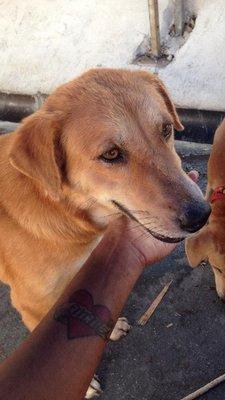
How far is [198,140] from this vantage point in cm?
407

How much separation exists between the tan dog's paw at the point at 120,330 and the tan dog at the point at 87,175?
→ 72 cm

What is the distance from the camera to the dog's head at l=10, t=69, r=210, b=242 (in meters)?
1.88

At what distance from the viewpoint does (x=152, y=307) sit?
9.91 feet

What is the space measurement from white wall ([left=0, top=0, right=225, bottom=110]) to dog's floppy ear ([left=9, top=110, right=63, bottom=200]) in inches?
90.3

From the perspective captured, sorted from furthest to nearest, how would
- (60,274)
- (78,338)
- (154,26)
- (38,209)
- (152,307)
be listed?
(154,26) < (152,307) < (60,274) < (38,209) < (78,338)

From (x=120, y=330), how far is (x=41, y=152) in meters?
1.43

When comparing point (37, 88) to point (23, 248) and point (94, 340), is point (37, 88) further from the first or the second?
point (94, 340)

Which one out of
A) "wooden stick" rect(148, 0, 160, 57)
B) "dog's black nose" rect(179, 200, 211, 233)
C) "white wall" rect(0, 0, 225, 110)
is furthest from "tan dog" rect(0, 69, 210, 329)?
"wooden stick" rect(148, 0, 160, 57)

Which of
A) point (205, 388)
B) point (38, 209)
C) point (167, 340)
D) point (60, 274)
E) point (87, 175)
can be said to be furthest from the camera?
point (167, 340)

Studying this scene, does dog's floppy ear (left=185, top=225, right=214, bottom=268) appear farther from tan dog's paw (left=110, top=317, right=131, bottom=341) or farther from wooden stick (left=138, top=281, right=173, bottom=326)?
tan dog's paw (left=110, top=317, right=131, bottom=341)

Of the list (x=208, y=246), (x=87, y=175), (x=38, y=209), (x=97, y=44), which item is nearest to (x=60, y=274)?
(x=38, y=209)

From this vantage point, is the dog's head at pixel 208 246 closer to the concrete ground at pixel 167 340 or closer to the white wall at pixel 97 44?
the concrete ground at pixel 167 340

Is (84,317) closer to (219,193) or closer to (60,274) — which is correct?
(60,274)

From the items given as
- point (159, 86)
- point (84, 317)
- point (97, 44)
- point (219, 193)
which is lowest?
point (219, 193)
